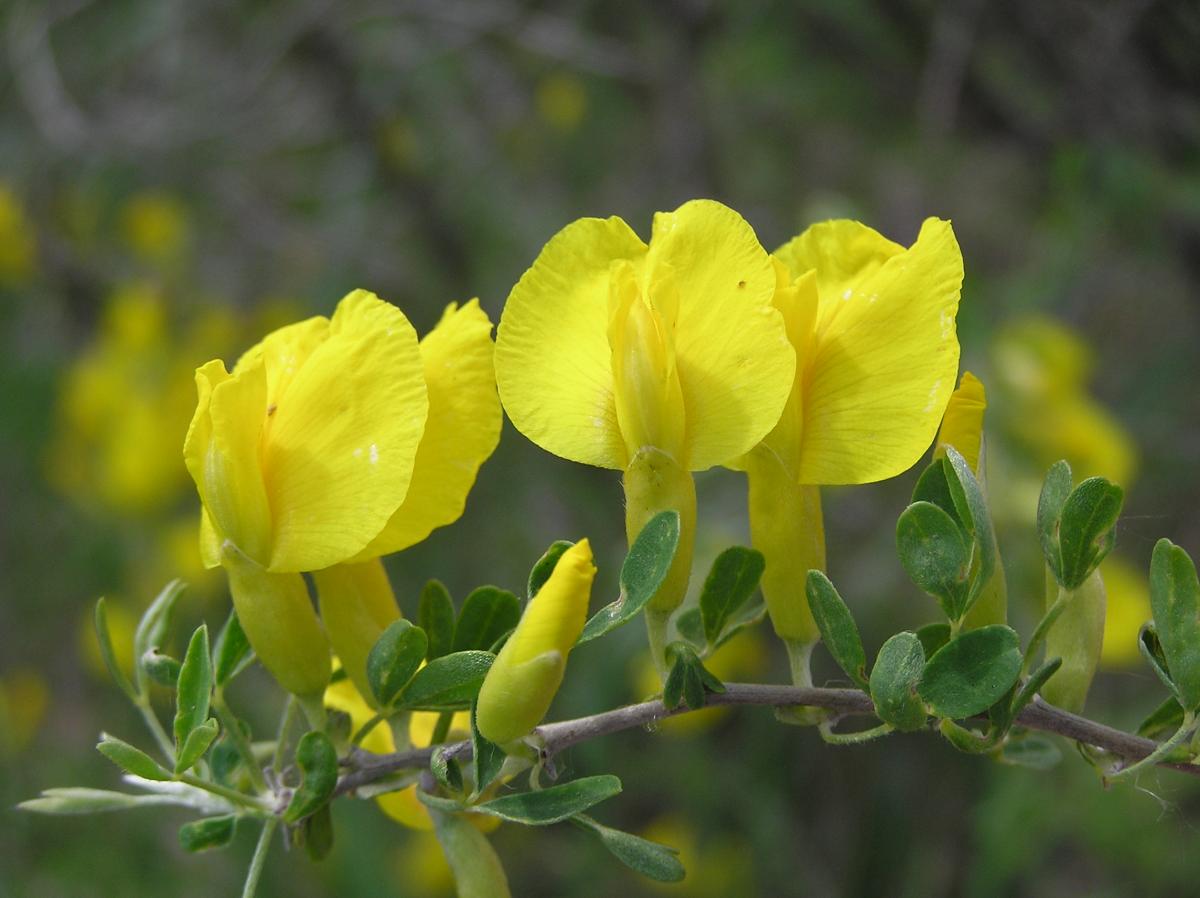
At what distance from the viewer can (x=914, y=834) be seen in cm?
232

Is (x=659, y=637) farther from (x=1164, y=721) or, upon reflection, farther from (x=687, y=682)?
(x=1164, y=721)

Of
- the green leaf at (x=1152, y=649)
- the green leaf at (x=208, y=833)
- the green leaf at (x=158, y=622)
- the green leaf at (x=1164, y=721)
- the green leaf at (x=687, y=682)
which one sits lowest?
the green leaf at (x=1164, y=721)

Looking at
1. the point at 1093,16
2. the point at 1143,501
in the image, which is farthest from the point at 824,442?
the point at 1143,501

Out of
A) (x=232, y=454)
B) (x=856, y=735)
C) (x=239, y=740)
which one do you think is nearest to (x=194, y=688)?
(x=239, y=740)

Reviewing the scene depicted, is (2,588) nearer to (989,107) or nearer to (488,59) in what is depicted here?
(488,59)

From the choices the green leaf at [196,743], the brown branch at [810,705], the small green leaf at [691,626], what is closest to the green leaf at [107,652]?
the green leaf at [196,743]

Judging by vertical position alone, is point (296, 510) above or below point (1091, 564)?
above

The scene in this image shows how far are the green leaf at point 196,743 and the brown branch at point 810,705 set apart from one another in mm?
123

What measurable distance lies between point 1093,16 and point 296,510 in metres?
1.22

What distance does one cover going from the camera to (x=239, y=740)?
676 millimetres

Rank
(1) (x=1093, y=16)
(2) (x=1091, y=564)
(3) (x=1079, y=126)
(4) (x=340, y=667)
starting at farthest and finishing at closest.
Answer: (3) (x=1079, y=126) → (1) (x=1093, y=16) → (4) (x=340, y=667) → (2) (x=1091, y=564)

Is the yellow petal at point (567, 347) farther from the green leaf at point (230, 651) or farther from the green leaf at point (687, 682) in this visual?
the green leaf at point (230, 651)

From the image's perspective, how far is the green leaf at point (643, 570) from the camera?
1.97ft

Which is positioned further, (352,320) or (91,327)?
(91,327)
